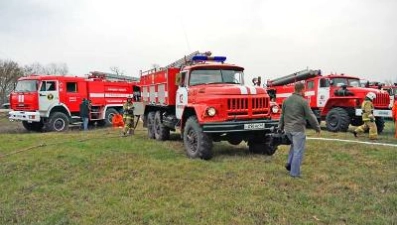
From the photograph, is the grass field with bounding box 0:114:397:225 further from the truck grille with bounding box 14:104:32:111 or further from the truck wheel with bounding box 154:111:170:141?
the truck grille with bounding box 14:104:32:111

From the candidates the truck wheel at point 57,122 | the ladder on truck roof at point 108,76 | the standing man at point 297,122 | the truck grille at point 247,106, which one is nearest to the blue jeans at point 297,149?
the standing man at point 297,122

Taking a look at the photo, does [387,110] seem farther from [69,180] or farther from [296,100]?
[69,180]

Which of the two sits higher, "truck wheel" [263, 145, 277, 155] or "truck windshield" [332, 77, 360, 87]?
"truck windshield" [332, 77, 360, 87]

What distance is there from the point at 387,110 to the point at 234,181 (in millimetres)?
9304

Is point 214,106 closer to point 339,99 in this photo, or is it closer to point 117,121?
point 339,99

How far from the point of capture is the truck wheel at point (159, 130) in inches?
496

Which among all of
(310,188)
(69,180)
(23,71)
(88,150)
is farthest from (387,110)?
(23,71)

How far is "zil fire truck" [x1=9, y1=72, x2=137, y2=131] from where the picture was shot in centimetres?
1783

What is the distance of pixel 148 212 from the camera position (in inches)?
223

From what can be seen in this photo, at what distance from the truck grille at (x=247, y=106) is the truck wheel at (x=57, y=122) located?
11766 millimetres

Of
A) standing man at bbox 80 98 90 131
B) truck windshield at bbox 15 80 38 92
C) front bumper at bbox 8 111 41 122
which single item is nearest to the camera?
front bumper at bbox 8 111 41 122

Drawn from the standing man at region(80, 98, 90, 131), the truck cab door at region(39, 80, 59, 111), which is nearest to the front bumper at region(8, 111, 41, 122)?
the truck cab door at region(39, 80, 59, 111)

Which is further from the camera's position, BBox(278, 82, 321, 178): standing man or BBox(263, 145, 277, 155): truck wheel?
BBox(263, 145, 277, 155): truck wheel

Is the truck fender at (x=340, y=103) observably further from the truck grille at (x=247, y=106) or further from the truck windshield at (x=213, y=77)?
the truck grille at (x=247, y=106)
